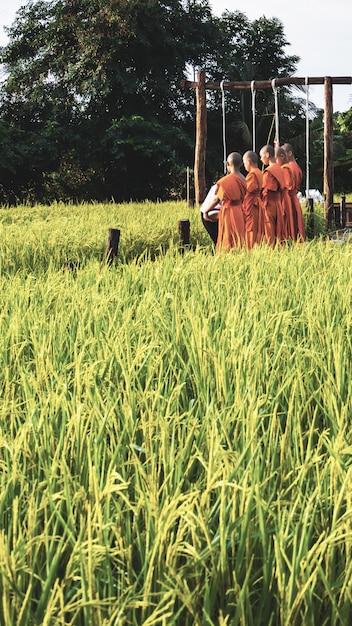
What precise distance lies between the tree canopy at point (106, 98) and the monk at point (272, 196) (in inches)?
650

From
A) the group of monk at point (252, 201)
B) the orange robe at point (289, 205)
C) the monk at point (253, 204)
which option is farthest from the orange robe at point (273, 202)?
the orange robe at point (289, 205)

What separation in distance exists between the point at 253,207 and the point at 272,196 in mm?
642

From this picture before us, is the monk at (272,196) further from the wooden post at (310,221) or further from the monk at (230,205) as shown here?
the wooden post at (310,221)

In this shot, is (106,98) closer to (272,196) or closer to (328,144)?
(328,144)

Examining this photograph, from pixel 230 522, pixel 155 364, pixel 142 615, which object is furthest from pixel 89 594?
pixel 155 364

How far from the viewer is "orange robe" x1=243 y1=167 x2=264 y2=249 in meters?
8.84

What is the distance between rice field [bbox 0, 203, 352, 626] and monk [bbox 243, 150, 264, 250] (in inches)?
173

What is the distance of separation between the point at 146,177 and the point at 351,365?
25.9 meters

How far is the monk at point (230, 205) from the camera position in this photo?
8492 mm

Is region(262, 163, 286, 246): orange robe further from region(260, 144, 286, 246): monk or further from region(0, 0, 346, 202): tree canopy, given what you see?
region(0, 0, 346, 202): tree canopy

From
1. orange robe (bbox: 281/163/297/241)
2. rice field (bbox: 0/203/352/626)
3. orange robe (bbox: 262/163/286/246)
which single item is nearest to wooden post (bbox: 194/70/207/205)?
orange robe (bbox: 281/163/297/241)

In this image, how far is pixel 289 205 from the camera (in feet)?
33.8

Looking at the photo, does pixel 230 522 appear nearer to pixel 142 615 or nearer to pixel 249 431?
pixel 142 615

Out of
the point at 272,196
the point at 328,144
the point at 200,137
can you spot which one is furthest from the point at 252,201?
the point at 328,144
